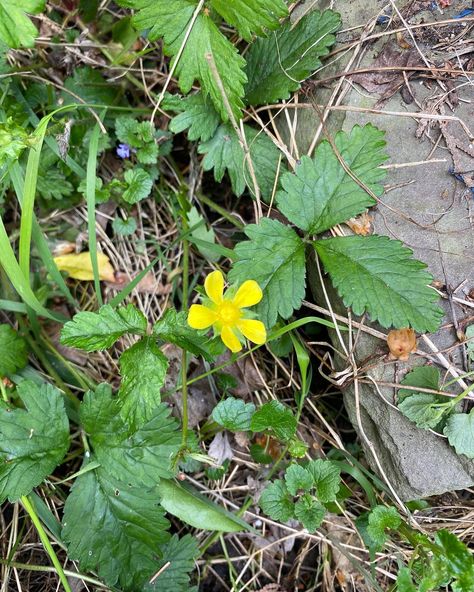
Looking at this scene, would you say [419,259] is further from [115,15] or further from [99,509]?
[115,15]

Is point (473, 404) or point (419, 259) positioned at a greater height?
point (419, 259)

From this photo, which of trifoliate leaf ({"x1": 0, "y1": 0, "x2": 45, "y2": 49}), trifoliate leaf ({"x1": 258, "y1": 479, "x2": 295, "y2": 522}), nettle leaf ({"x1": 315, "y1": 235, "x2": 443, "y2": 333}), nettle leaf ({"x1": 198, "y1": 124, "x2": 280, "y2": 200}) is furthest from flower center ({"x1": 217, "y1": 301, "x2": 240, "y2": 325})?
trifoliate leaf ({"x1": 0, "y1": 0, "x2": 45, "y2": 49})

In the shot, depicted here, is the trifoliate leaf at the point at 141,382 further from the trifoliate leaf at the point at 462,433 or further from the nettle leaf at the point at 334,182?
the trifoliate leaf at the point at 462,433

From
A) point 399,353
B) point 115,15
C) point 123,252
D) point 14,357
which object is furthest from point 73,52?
point 399,353

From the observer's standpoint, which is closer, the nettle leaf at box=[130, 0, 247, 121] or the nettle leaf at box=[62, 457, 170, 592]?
the nettle leaf at box=[130, 0, 247, 121]

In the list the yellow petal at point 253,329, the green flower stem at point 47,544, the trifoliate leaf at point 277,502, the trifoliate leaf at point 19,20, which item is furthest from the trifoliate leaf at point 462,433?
the trifoliate leaf at point 19,20

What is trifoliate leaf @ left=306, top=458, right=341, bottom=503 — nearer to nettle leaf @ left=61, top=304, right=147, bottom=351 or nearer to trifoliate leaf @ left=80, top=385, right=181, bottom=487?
trifoliate leaf @ left=80, top=385, right=181, bottom=487
